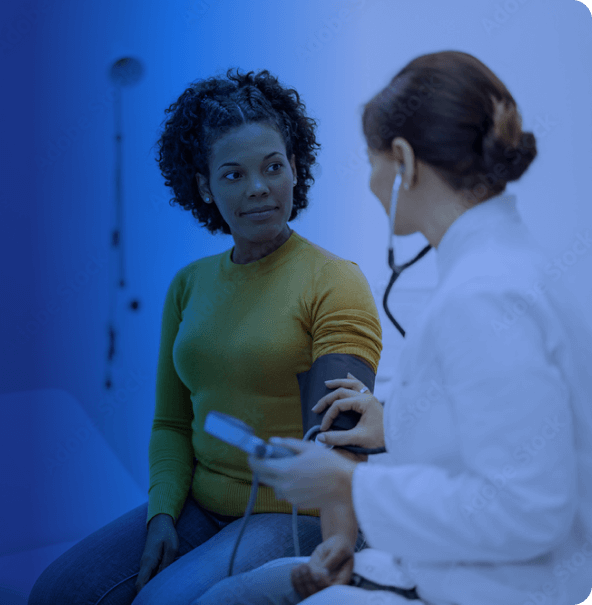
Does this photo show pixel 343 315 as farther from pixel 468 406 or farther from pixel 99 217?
pixel 99 217

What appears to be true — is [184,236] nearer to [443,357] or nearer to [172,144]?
[172,144]

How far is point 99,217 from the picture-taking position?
1.39m

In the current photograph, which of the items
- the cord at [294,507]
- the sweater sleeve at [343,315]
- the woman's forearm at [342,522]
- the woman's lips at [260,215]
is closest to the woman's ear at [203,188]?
the woman's lips at [260,215]

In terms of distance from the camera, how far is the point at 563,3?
1006mm

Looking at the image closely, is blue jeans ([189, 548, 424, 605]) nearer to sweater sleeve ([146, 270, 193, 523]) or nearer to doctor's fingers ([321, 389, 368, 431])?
doctor's fingers ([321, 389, 368, 431])

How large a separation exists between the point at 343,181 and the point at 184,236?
39 cm

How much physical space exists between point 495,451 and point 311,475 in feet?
0.70

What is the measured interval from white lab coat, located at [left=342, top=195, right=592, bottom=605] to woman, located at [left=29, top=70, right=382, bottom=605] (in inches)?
11.2

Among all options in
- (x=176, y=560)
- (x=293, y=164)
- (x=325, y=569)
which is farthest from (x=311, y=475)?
(x=293, y=164)

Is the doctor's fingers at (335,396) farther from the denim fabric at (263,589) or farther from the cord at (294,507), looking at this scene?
the denim fabric at (263,589)

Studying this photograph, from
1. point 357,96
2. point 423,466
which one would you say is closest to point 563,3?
point 357,96

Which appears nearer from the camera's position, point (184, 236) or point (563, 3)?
point (563, 3)

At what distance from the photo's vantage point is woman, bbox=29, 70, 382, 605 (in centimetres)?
95

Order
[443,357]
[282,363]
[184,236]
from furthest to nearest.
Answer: [184,236] < [282,363] < [443,357]
